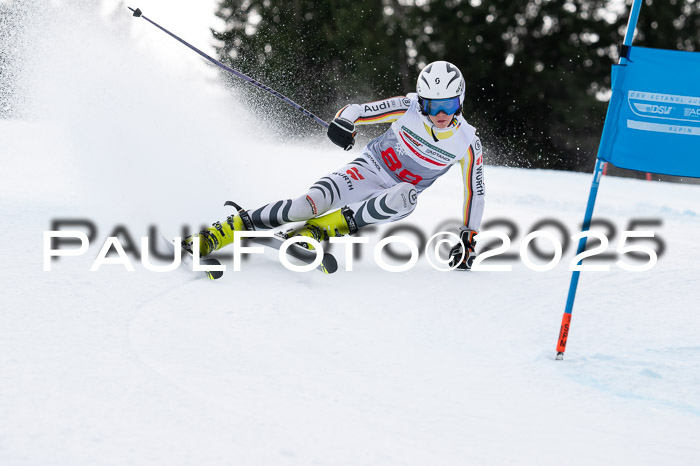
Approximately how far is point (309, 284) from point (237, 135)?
432 cm

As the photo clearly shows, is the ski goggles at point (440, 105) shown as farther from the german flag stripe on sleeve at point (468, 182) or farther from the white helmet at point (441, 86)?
the german flag stripe on sleeve at point (468, 182)

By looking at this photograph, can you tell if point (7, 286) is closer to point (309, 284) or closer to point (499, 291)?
point (309, 284)

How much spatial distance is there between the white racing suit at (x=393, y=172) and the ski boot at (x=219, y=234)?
0.06 m

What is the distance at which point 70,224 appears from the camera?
14.6 feet

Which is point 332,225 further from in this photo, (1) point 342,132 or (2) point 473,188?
(2) point 473,188

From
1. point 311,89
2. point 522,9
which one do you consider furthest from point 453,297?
point 522,9

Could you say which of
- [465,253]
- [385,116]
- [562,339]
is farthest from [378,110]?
[562,339]

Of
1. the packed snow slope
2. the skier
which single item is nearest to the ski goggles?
the skier

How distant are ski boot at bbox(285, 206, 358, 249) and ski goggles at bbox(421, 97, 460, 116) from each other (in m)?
0.79

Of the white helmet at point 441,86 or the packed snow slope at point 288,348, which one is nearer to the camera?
the packed snow slope at point 288,348

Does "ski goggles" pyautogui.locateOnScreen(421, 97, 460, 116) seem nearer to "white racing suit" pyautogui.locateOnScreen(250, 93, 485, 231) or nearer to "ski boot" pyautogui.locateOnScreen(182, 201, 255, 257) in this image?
"white racing suit" pyautogui.locateOnScreen(250, 93, 485, 231)

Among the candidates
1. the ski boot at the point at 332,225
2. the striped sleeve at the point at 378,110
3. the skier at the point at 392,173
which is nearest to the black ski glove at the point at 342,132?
the skier at the point at 392,173

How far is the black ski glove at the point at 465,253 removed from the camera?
4.69 meters

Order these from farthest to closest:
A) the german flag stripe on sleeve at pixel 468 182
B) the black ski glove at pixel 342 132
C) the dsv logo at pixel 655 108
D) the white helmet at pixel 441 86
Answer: the german flag stripe on sleeve at pixel 468 182 < the black ski glove at pixel 342 132 < the white helmet at pixel 441 86 < the dsv logo at pixel 655 108
